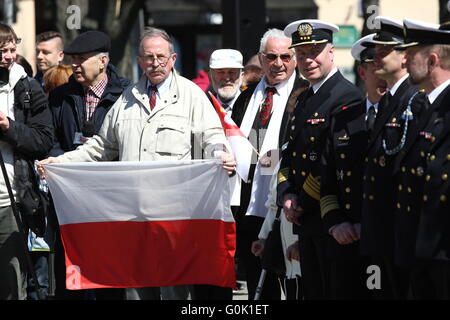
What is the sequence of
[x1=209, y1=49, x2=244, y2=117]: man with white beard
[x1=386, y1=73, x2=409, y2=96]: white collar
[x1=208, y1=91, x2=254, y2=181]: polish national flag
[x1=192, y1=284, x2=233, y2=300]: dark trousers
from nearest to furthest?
[x1=386, y1=73, x2=409, y2=96]: white collar < [x1=192, y1=284, x2=233, y2=300]: dark trousers < [x1=208, y1=91, x2=254, y2=181]: polish national flag < [x1=209, y1=49, x2=244, y2=117]: man with white beard

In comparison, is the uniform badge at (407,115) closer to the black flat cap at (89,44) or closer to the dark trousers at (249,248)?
the dark trousers at (249,248)

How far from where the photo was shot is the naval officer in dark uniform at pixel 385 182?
632cm

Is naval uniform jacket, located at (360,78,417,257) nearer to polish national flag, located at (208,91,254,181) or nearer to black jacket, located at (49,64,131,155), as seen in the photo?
polish national flag, located at (208,91,254,181)

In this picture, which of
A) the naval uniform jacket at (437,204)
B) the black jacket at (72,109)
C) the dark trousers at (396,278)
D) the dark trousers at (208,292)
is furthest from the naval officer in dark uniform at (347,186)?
the black jacket at (72,109)

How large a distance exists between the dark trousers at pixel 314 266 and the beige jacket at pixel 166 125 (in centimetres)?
107

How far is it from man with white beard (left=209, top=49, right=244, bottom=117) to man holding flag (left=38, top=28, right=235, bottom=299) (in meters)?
1.39

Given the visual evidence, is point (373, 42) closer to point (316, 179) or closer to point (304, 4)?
point (316, 179)

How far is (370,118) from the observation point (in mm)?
6926

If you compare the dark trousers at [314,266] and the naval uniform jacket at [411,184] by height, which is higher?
the naval uniform jacket at [411,184]

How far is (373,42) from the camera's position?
22.3 ft

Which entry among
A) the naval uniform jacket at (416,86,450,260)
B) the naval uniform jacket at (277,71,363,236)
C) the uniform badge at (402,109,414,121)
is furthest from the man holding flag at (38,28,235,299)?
the naval uniform jacket at (416,86,450,260)

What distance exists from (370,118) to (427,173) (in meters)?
1.18

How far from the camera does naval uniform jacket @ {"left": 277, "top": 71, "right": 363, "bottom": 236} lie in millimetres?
7152

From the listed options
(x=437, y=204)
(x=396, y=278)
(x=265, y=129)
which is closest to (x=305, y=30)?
(x=265, y=129)
